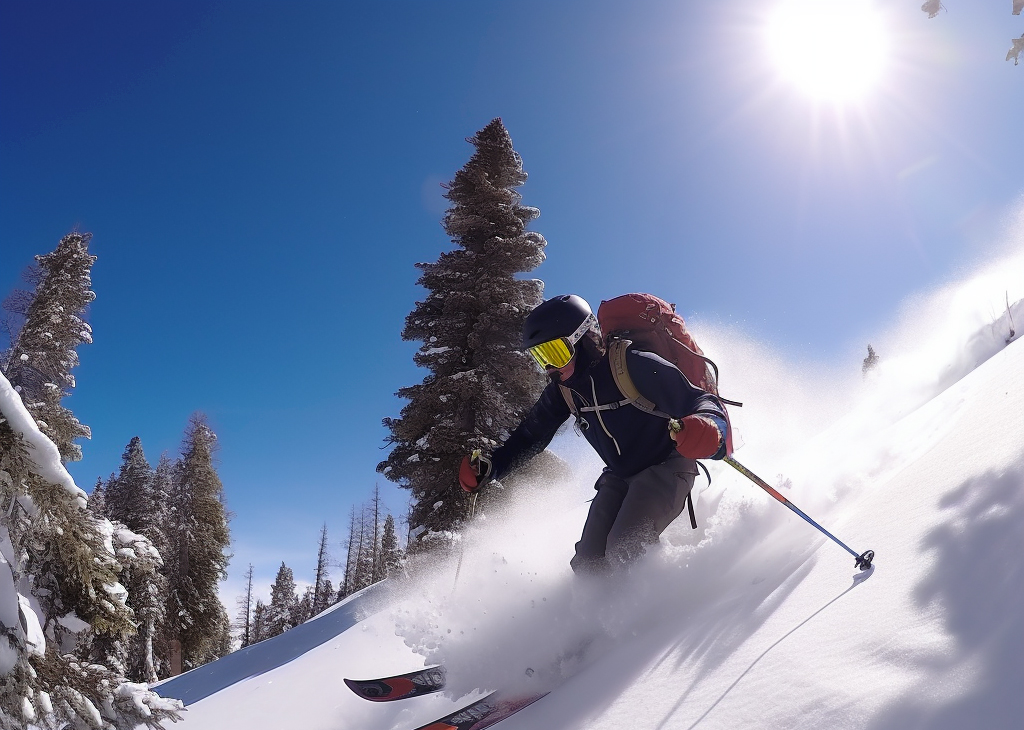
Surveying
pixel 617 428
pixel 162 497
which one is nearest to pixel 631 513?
pixel 617 428

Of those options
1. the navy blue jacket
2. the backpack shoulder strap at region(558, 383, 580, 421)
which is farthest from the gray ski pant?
the backpack shoulder strap at region(558, 383, 580, 421)

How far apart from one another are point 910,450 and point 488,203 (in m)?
11.6

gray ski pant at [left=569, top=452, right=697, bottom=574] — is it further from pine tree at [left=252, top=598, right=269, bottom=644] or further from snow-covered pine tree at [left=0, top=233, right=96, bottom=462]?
pine tree at [left=252, top=598, right=269, bottom=644]

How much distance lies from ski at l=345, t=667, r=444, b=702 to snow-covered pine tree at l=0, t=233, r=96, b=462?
12.3 m

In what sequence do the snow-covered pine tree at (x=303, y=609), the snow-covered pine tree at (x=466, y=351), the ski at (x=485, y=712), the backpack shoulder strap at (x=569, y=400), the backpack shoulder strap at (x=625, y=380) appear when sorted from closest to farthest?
1. the ski at (x=485, y=712)
2. the backpack shoulder strap at (x=625, y=380)
3. the backpack shoulder strap at (x=569, y=400)
4. the snow-covered pine tree at (x=466, y=351)
5. the snow-covered pine tree at (x=303, y=609)

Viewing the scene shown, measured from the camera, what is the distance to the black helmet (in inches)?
173

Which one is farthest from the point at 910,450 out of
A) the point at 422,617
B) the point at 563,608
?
the point at 422,617

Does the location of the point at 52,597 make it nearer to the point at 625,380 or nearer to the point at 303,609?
the point at 625,380

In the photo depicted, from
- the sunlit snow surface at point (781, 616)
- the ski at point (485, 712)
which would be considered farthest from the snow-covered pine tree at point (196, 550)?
the ski at point (485, 712)

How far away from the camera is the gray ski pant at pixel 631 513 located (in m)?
3.95

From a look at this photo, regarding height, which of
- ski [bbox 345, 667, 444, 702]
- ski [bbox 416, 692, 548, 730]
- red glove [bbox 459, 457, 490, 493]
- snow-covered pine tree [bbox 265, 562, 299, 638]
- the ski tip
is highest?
snow-covered pine tree [bbox 265, 562, 299, 638]

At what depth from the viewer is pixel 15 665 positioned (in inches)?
140

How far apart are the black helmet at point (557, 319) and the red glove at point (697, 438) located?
4.15 ft

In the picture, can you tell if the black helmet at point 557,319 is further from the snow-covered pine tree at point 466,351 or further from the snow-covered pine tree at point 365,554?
the snow-covered pine tree at point 365,554
